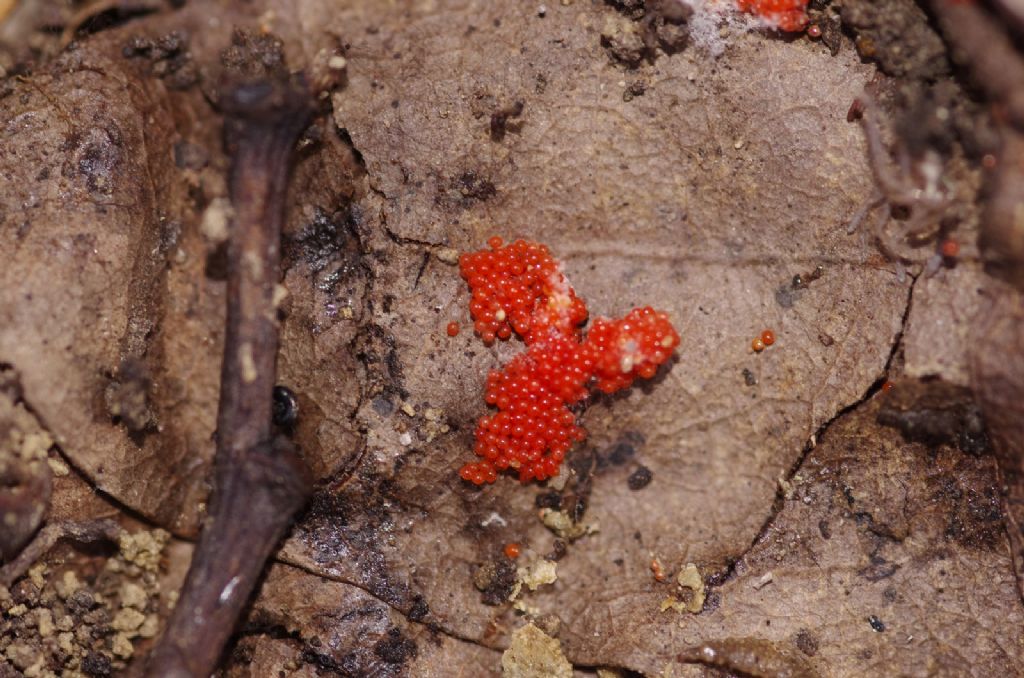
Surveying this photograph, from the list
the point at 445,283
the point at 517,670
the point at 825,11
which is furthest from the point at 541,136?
the point at 517,670

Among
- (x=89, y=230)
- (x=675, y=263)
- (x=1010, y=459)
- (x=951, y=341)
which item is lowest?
(x=1010, y=459)

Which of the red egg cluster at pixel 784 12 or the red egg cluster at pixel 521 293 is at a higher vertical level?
the red egg cluster at pixel 784 12

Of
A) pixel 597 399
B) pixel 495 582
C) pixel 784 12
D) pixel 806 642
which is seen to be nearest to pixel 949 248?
pixel 784 12

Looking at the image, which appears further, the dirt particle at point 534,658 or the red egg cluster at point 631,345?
the dirt particle at point 534,658

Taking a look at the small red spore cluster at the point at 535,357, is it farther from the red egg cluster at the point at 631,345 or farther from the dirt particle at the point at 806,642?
the dirt particle at the point at 806,642

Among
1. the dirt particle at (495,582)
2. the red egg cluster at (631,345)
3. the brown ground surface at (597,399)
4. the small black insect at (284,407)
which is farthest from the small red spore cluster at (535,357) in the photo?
the small black insect at (284,407)

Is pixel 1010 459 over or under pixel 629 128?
under

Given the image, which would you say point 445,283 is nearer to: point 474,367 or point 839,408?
point 474,367

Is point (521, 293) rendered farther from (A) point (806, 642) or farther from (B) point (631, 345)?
(A) point (806, 642)
